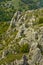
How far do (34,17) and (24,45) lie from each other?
33.7 meters

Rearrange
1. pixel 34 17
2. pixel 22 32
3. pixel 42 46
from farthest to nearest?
pixel 34 17, pixel 22 32, pixel 42 46

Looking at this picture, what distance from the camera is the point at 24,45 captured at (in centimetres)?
8031

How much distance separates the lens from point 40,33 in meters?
83.1

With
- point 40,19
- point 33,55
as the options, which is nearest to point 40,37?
point 33,55

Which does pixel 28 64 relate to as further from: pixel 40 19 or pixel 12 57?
pixel 40 19

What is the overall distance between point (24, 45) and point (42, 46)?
24.1 ft

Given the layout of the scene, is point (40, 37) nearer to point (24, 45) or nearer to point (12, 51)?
point (24, 45)

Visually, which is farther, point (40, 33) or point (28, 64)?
point (40, 33)

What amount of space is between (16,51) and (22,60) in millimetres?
10229

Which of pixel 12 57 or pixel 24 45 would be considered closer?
pixel 12 57

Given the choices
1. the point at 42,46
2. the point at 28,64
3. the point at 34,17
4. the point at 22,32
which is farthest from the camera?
the point at 34,17

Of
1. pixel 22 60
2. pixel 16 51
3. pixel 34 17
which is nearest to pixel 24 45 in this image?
pixel 16 51

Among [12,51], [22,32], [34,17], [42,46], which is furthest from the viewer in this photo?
[34,17]

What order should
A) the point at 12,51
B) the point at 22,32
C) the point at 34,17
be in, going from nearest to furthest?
the point at 12,51 < the point at 22,32 < the point at 34,17
